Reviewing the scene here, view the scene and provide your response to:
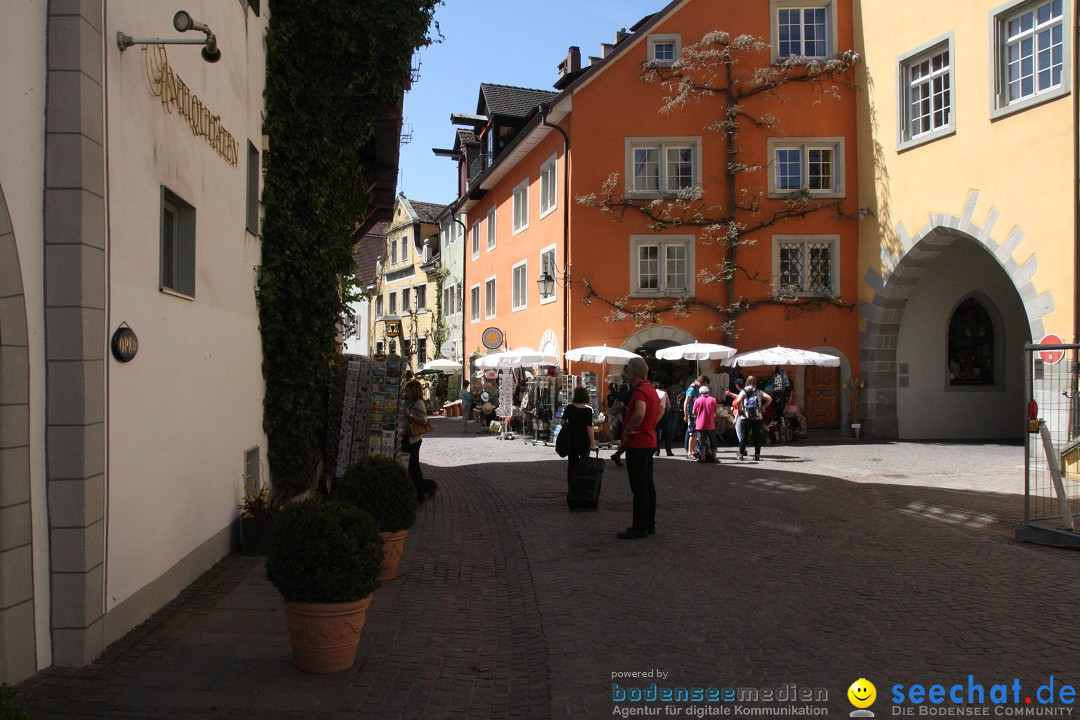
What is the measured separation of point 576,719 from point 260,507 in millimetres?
5010

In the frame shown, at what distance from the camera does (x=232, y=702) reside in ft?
14.8

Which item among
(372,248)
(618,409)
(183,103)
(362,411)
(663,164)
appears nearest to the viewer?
(183,103)

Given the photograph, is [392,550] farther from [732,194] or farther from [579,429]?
[732,194]

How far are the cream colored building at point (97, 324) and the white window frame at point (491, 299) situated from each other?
80.6ft

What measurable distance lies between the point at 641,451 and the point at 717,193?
52.6 feet

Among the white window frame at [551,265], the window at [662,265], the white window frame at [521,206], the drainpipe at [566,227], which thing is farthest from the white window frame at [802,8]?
the white window frame at [521,206]

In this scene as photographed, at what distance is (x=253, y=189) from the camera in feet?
31.4

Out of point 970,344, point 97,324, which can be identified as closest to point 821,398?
point 970,344

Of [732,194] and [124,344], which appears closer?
[124,344]

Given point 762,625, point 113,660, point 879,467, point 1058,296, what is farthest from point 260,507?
point 1058,296

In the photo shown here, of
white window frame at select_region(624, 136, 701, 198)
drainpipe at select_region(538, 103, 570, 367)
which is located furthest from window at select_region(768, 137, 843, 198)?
drainpipe at select_region(538, 103, 570, 367)

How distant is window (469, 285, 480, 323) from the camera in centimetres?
3488

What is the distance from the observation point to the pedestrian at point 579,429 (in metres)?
11.6

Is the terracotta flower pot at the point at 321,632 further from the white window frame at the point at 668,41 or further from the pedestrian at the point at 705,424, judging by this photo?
the white window frame at the point at 668,41
